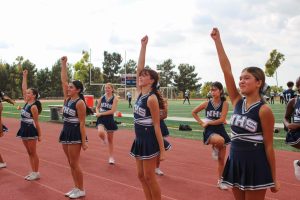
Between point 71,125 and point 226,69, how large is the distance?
331 cm

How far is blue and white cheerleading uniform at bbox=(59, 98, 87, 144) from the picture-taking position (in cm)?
618

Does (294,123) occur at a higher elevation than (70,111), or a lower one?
lower

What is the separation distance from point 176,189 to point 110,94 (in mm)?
3614

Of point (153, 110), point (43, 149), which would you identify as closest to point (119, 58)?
point (43, 149)

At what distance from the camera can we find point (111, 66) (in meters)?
97.4

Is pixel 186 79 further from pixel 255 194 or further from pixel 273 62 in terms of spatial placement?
pixel 255 194

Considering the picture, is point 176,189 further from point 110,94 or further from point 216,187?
point 110,94

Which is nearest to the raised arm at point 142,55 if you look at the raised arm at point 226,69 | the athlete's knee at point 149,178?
the athlete's knee at point 149,178

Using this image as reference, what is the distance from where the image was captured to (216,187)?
709cm

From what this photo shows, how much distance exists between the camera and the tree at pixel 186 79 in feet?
288

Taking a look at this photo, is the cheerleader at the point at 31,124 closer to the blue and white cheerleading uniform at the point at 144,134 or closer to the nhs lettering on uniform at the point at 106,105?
the nhs lettering on uniform at the point at 106,105

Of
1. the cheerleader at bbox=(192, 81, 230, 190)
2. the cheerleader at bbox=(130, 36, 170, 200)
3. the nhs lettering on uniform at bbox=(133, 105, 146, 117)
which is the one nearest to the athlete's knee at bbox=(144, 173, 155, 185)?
the cheerleader at bbox=(130, 36, 170, 200)

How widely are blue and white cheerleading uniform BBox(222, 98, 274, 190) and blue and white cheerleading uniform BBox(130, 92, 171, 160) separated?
1.46 m

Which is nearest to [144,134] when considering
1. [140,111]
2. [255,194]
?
[140,111]
